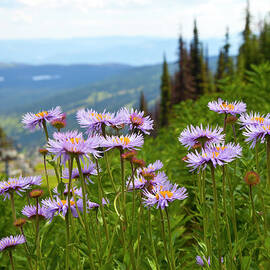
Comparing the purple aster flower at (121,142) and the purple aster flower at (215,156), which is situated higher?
the purple aster flower at (121,142)

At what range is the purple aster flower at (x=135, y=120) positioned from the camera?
219 centimetres

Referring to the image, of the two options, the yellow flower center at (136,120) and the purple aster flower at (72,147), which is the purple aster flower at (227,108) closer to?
the yellow flower center at (136,120)

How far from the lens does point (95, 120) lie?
207cm

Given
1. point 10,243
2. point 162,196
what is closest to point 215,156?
point 162,196

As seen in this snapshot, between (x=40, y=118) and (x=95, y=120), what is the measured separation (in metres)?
0.48

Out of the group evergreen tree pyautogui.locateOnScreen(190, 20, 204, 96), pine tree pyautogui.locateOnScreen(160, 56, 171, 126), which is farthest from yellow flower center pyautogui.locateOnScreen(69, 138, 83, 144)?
pine tree pyautogui.locateOnScreen(160, 56, 171, 126)

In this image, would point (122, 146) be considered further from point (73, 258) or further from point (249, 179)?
point (73, 258)

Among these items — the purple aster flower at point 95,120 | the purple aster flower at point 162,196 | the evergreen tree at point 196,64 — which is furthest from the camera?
the evergreen tree at point 196,64

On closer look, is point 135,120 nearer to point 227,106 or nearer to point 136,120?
point 136,120

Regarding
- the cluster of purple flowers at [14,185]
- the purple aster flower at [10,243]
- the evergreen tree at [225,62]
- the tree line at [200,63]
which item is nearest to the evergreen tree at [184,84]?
the tree line at [200,63]

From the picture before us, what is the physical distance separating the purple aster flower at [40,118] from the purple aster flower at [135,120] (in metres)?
0.44

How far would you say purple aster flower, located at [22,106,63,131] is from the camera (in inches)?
90.7

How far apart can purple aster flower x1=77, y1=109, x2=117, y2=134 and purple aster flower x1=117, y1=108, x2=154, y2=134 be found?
0.08 metres

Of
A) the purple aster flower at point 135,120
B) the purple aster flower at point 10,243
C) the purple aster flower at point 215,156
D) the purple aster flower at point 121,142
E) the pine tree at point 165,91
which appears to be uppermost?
the purple aster flower at point 135,120
